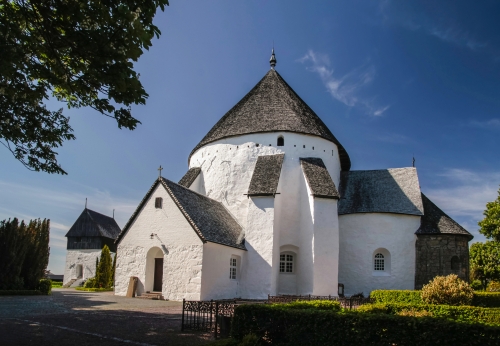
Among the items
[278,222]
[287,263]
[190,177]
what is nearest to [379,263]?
[287,263]

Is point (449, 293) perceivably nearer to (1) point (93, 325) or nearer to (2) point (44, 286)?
(1) point (93, 325)

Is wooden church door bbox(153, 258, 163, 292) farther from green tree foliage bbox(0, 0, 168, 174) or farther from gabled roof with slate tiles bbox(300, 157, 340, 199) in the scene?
green tree foliage bbox(0, 0, 168, 174)

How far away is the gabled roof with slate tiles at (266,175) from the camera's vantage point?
23484 millimetres

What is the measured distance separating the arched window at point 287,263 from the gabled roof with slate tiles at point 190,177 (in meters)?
7.85

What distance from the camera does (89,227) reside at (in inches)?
1724

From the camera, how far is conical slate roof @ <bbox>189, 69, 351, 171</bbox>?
1061 inches

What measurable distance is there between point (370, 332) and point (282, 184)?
17.2 m

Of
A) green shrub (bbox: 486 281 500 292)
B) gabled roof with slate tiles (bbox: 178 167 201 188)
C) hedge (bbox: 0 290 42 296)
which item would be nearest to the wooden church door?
gabled roof with slate tiles (bbox: 178 167 201 188)

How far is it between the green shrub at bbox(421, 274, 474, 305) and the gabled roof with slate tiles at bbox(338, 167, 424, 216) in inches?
320

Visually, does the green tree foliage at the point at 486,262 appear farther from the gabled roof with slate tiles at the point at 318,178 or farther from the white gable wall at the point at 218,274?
the white gable wall at the point at 218,274

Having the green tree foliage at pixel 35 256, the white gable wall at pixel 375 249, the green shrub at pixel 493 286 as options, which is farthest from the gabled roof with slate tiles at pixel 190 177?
the green shrub at pixel 493 286

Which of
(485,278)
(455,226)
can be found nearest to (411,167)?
(455,226)

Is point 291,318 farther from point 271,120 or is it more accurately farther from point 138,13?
point 271,120

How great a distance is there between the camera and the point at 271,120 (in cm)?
2714
